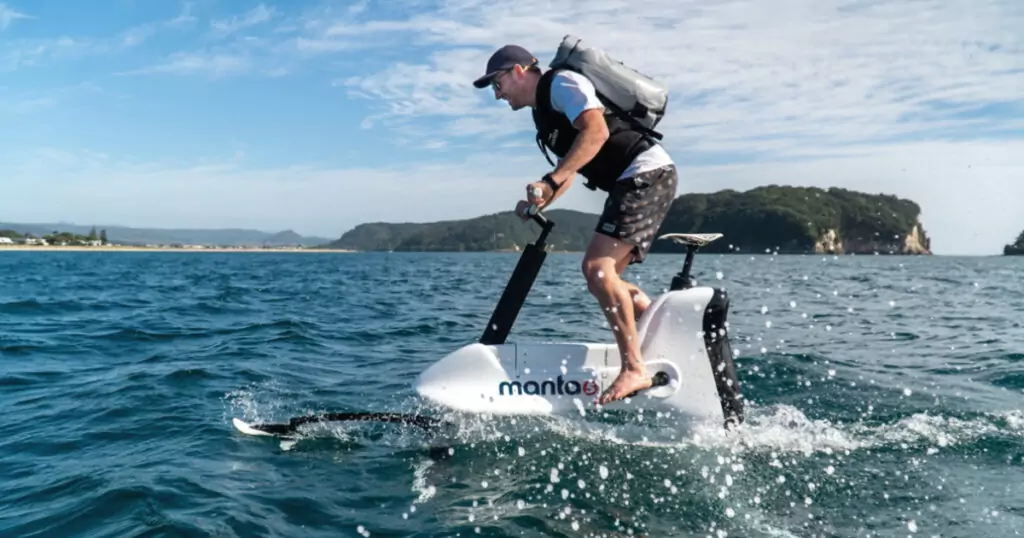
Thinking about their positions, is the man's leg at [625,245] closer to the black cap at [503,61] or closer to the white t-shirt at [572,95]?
the white t-shirt at [572,95]

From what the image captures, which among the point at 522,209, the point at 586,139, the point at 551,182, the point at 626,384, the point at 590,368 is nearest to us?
the point at 586,139

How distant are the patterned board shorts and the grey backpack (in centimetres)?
42

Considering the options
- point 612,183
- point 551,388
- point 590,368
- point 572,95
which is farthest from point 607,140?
point 551,388

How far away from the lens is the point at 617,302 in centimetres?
513

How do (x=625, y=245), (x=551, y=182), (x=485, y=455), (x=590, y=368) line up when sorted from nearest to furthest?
1. (x=551, y=182)
2. (x=625, y=245)
3. (x=485, y=455)
4. (x=590, y=368)

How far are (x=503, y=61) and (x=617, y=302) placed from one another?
1946mm

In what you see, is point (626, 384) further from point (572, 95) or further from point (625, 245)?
point (572, 95)

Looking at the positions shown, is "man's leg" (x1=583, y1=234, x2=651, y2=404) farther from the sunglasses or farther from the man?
the sunglasses

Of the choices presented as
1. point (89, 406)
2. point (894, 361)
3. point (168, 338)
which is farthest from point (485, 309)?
point (89, 406)

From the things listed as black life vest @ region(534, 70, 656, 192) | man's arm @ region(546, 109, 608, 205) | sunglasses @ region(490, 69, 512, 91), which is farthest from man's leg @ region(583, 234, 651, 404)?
sunglasses @ region(490, 69, 512, 91)

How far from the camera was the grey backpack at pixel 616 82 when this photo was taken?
5.04 metres

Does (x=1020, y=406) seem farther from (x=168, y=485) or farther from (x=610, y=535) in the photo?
(x=168, y=485)

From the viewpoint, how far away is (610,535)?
4.12m

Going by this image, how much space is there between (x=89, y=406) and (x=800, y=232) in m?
107
